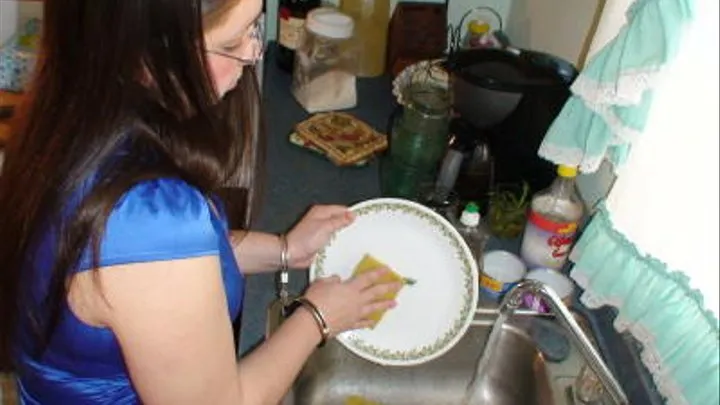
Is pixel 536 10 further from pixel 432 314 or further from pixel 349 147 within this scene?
pixel 432 314

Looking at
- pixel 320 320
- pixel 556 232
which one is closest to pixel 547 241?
pixel 556 232

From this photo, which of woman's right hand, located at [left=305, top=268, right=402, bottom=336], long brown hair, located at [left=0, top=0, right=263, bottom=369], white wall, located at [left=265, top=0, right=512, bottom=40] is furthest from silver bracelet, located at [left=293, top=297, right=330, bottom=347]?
white wall, located at [left=265, top=0, right=512, bottom=40]

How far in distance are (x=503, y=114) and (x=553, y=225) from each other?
0.76ft

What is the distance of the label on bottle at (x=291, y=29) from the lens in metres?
1.85

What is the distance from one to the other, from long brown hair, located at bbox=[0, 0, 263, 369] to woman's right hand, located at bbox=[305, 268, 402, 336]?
29 centimetres

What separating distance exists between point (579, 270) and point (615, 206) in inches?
4.4

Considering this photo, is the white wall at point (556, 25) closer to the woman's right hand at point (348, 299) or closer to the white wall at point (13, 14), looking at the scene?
the woman's right hand at point (348, 299)

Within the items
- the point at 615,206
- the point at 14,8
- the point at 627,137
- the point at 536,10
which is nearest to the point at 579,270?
the point at 615,206

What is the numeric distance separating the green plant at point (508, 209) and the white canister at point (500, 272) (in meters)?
0.08

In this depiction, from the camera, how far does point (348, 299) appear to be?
3.56 feet

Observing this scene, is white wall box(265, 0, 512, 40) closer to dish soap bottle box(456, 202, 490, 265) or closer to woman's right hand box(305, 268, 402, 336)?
dish soap bottle box(456, 202, 490, 265)

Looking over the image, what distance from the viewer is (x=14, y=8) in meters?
1.85

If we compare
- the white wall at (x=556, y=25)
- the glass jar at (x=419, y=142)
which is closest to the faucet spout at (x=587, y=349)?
the glass jar at (x=419, y=142)

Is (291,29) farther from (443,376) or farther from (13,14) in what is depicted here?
(443,376)
